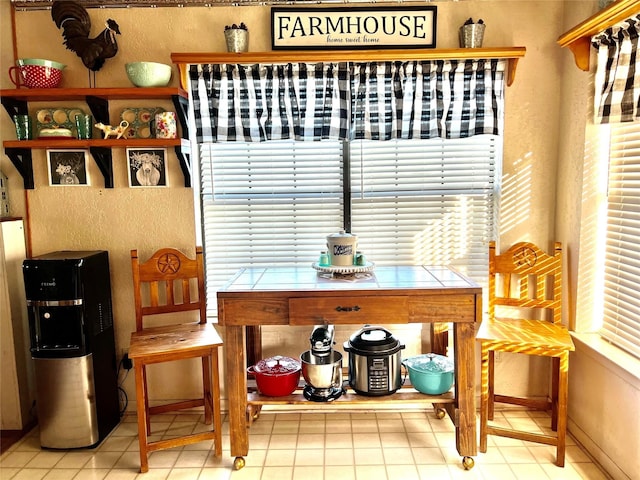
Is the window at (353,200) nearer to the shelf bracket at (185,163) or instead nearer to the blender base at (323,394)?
the shelf bracket at (185,163)

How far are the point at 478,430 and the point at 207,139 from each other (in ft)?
7.56

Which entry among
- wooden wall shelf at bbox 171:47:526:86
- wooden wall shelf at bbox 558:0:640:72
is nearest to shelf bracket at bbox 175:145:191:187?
wooden wall shelf at bbox 171:47:526:86

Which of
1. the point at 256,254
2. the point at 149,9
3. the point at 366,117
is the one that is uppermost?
the point at 149,9

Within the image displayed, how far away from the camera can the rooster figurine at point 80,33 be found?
255 cm

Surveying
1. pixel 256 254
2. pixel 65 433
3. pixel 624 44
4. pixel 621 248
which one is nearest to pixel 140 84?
pixel 256 254

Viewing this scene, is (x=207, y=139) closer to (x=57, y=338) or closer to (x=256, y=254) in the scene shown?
(x=256, y=254)

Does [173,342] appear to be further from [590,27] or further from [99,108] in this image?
[590,27]

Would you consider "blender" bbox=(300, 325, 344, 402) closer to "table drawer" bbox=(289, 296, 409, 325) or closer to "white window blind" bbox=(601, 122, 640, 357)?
"table drawer" bbox=(289, 296, 409, 325)

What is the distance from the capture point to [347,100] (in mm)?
2730

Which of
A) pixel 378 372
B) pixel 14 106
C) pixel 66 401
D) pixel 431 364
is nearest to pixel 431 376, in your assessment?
pixel 431 364

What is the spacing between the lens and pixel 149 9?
2705 mm

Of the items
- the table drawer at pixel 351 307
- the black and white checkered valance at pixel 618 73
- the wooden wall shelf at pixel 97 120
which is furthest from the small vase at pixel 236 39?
the black and white checkered valance at pixel 618 73

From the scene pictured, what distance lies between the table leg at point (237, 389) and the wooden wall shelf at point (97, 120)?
40.2 inches

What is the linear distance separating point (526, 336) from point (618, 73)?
4.38ft
